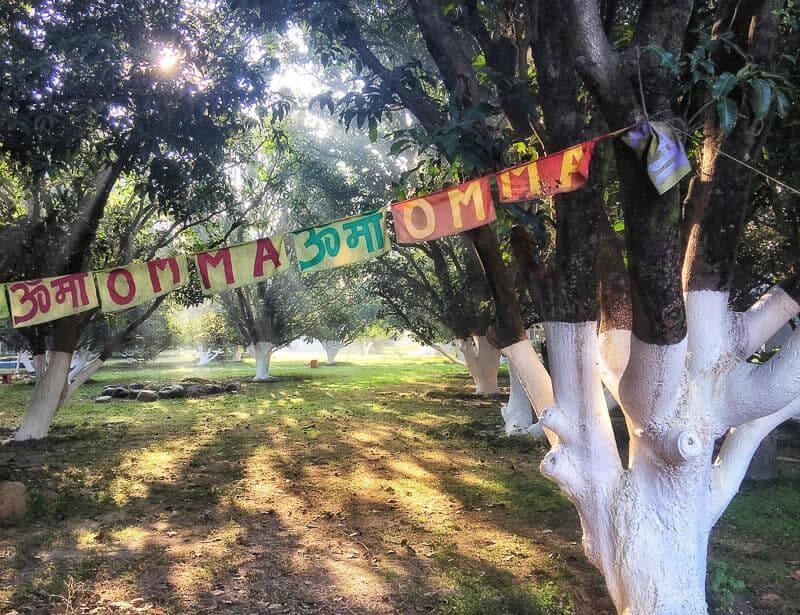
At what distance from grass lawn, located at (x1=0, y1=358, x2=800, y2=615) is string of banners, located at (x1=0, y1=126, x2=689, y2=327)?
2183mm

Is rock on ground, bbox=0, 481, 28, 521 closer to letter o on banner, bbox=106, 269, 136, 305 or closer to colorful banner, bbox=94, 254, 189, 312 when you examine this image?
colorful banner, bbox=94, 254, 189, 312

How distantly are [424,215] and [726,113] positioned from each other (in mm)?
2057

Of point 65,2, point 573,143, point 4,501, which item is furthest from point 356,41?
point 4,501

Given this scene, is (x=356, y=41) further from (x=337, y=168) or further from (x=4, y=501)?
(x=337, y=168)

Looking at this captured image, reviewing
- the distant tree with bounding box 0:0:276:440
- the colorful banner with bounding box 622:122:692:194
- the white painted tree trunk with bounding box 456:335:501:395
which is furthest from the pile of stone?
the colorful banner with bounding box 622:122:692:194

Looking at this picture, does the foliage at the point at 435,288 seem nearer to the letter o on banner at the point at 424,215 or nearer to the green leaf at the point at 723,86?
the letter o on banner at the point at 424,215

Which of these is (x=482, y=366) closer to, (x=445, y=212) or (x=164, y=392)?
(x=164, y=392)

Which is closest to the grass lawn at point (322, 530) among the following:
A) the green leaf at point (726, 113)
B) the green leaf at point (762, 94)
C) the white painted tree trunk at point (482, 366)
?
the green leaf at point (726, 113)

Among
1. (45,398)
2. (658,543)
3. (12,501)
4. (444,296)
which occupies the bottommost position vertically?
(658,543)

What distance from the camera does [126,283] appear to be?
5699 millimetres

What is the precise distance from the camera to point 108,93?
5.64 meters

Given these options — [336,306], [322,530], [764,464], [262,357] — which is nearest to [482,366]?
[336,306]

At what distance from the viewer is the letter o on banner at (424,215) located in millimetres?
4285

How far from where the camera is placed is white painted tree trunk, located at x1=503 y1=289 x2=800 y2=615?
11.5 feet
